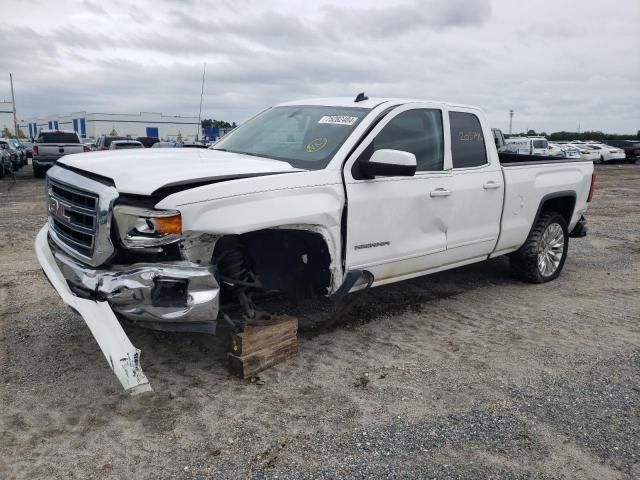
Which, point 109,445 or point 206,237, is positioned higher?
point 206,237

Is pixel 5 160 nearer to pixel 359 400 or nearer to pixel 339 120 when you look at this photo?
pixel 339 120

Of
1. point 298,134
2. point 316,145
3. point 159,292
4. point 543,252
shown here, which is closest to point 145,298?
point 159,292

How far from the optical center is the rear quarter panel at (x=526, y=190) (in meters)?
5.84

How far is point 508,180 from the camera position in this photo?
577cm

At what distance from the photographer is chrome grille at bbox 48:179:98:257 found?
364 cm

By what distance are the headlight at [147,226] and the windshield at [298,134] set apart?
1198 mm

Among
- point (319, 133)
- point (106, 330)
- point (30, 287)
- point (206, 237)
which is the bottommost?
point (30, 287)

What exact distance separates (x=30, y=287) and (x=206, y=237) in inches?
136

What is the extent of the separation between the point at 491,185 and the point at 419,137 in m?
0.99

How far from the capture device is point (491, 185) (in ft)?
18.1

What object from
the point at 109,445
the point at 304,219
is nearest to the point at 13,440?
the point at 109,445

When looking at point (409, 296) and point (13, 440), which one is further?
point (409, 296)

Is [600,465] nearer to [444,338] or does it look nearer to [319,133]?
[444,338]

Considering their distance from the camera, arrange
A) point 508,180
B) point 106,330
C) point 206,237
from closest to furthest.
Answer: point 106,330 < point 206,237 < point 508,180
